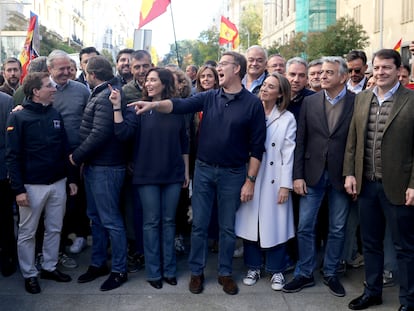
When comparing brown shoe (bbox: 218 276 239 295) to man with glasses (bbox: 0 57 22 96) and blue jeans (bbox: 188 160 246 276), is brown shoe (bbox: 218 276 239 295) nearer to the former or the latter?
blue jeans (bbox: 188 160 246 276)

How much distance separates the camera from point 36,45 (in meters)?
9.62

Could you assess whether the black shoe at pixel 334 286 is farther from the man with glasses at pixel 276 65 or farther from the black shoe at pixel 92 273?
the man with glasses at pixel 276 65

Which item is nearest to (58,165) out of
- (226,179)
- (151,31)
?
(226,179)

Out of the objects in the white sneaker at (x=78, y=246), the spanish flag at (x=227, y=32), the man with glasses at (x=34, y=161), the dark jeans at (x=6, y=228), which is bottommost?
the white sneaker at (x=78, y=246)

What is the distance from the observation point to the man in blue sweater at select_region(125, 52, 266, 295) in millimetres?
4879

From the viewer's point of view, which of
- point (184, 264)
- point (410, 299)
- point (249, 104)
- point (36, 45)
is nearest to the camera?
point (410, 299)

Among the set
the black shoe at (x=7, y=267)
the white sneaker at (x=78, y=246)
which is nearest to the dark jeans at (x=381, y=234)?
the white sneaker at (x=78, y=246)

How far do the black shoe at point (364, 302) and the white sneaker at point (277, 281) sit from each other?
2.29 feet

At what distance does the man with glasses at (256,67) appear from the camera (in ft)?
19.7

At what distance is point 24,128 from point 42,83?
1.45 feet

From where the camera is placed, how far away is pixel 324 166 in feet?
16.3

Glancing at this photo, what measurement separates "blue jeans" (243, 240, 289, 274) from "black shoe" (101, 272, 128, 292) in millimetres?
1227

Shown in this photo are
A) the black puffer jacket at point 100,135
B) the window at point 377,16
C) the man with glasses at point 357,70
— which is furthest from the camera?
the window at point 377,16

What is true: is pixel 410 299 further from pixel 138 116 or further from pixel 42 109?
pixel 42 109
